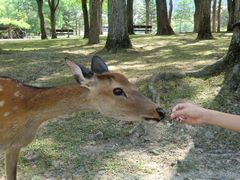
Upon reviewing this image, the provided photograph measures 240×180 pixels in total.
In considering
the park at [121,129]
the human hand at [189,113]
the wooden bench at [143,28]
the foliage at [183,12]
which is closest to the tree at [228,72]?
the park at [121,129]

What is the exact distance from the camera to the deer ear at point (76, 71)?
3.77 m

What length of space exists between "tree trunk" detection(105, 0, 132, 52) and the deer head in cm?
856

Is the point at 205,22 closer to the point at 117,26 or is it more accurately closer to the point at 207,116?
the point at 117,26

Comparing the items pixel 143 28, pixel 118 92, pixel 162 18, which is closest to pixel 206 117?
pixel 118 92

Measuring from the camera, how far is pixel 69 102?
4.16m

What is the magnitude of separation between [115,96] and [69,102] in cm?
44

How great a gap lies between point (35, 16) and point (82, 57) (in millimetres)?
63992

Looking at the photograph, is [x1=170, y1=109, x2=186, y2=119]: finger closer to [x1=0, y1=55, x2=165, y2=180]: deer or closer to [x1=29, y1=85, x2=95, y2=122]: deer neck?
[x1=0, y1=55, x2=165, y2=180]: deer

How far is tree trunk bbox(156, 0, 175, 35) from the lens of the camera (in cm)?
2236

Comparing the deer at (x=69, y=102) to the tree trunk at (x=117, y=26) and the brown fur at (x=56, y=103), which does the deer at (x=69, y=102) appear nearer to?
the brown fur at (x=56, y=103)

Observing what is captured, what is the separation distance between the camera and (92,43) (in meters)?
16.9

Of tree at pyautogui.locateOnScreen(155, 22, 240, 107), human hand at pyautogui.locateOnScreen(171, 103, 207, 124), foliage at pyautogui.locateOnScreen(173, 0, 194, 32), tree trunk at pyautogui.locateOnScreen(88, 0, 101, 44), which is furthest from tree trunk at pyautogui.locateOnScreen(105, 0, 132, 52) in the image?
foliage at pyautogui.locateOnScreen(173, 0, 194, 32)

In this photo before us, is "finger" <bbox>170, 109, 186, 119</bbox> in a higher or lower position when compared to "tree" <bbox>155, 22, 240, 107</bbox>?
higher

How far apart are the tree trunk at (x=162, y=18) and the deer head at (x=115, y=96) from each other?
18.8 m
